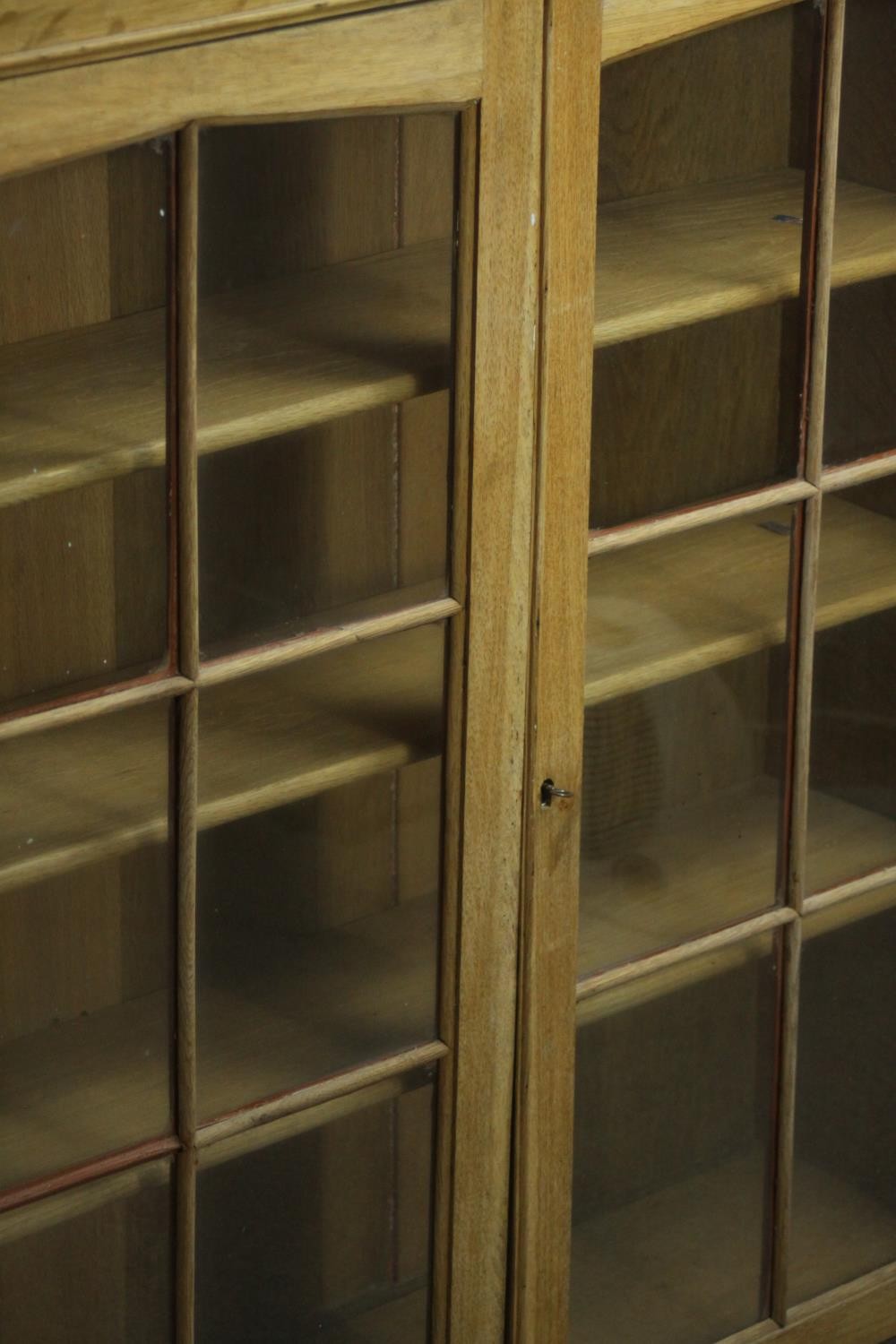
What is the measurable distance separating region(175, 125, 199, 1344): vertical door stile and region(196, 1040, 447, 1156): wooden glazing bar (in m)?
0.03

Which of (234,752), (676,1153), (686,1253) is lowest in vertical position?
Answer: (686,1253)

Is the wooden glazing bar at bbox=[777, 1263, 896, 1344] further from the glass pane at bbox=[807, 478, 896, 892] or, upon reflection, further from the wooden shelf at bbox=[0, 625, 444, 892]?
the wooden shelf at bbox=[0, 625, 444, 892]

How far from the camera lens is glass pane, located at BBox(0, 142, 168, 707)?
1.32 m

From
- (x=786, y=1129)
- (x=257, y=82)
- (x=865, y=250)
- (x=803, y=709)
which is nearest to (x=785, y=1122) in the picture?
(x=786, y=1129)

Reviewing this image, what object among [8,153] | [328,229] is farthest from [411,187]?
[8,153]

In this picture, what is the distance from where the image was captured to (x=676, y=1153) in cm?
186

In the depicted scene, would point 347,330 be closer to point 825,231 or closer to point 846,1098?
point 825,231

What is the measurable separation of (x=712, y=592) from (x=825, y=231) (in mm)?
296

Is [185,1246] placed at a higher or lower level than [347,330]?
lower

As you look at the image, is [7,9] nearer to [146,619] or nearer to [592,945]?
[146,619]

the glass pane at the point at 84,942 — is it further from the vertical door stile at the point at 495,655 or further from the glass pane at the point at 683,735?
the glass pane at the point at 683,735

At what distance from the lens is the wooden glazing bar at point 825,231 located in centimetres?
159

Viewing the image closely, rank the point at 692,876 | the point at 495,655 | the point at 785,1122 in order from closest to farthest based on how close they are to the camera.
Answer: the point at 495,655 < the point at 692,876 < the point at 785,1122

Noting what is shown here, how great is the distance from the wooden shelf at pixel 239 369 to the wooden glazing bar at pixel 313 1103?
0.51 meters
